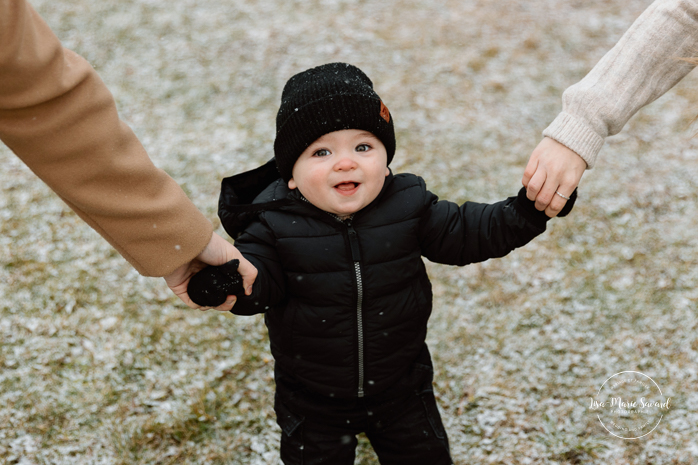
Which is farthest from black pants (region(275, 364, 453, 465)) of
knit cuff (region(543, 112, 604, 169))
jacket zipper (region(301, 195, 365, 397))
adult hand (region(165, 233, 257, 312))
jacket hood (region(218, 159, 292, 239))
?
knit cuff (region(543, 112, 604, 169))

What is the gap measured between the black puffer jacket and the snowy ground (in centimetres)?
110

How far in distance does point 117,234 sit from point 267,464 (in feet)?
6.04

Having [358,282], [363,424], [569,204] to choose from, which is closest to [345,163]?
[358,282]

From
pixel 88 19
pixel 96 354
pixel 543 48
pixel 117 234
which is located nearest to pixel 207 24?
pixel 88 19

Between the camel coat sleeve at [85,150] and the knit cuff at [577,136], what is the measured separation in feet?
4.60

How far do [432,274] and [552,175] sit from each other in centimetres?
230

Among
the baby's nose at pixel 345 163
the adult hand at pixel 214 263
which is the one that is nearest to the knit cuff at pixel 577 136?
the baby's nose at pixel 345 163

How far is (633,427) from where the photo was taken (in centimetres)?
331

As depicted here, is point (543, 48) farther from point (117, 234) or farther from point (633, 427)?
point (117, 234)

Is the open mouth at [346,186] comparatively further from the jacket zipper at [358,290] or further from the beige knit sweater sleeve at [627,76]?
the beige knit sweater sleeve at [627,76]

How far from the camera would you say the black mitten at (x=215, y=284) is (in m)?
2.09

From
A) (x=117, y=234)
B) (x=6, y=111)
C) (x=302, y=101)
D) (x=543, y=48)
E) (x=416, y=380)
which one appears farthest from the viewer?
(x=543, y=48)

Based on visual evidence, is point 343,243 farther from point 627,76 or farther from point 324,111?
point 627,76

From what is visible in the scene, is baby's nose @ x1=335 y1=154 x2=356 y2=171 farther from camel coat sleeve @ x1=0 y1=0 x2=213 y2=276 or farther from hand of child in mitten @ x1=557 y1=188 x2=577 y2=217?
hand of child in mitten @ x1=557 y1=188 x2=577 y2=217
